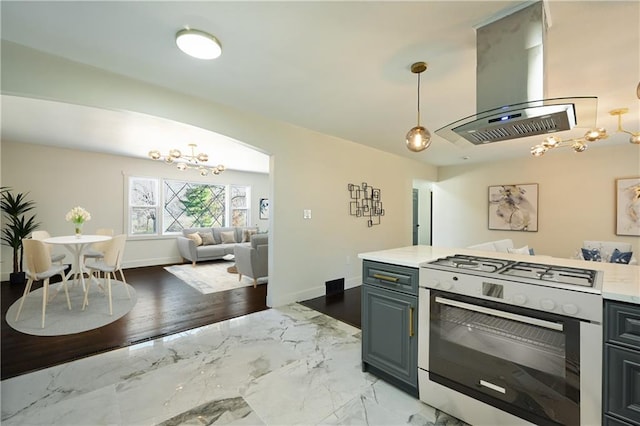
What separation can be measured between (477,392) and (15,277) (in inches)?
259

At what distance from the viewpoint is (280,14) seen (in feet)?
5.44

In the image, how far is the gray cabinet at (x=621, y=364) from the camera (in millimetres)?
1170

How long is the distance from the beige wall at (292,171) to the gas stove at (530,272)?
2274 millimetres

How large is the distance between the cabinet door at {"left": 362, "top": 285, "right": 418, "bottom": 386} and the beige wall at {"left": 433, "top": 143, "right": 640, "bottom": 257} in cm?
519

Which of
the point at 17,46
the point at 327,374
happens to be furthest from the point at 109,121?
the point at 327,374

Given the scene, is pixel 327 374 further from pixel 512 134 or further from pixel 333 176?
pixel 333 176

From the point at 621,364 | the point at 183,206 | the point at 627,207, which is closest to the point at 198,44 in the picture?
the point at 621,364

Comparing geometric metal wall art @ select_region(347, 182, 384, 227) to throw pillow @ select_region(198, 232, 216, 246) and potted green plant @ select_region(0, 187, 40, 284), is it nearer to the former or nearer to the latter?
throw pillow @ select_region(198, 232, 216, 246)

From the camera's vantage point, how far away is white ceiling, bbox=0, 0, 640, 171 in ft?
5.34

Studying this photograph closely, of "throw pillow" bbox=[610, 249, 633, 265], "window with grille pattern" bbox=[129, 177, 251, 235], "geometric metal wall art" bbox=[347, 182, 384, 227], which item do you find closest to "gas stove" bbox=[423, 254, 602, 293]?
"geometric metal wall art" bbox=[347, 182, 384, 227]

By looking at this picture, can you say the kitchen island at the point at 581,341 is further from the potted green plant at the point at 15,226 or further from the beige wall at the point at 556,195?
the potted green plant at the point at 15,226

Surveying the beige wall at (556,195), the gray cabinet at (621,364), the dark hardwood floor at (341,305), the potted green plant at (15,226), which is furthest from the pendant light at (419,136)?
the potted green plant at (15,226)

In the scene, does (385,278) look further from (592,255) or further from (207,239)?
(207,239)

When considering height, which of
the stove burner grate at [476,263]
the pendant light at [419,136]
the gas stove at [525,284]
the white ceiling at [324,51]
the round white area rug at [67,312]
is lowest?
the round white area rug at [67,312]
